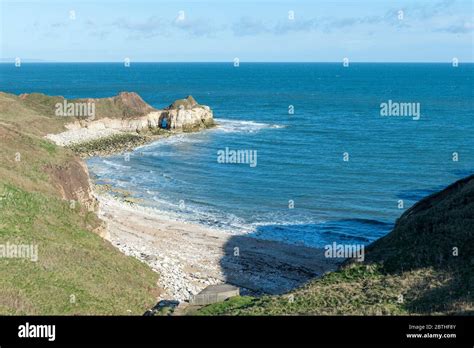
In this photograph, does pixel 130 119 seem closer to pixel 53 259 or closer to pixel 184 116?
pixel 184 116

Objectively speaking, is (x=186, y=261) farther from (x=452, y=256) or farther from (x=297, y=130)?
(x=297, y=130)

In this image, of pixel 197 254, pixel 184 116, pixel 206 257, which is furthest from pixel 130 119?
pixel 206 257

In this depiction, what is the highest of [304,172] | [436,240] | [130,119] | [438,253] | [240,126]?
[130,119]

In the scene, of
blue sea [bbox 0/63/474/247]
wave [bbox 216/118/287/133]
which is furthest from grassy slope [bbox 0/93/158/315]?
wave [bbox 216/118/287/133]

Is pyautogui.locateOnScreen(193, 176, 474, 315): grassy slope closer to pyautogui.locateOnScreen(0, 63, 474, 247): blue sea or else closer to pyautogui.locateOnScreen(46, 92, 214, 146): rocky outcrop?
pyautogui.locateOnScreen(0, 63, 474, 247): blue sea

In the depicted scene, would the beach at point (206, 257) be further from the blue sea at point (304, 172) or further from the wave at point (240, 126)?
the wave at point (240, 126)
